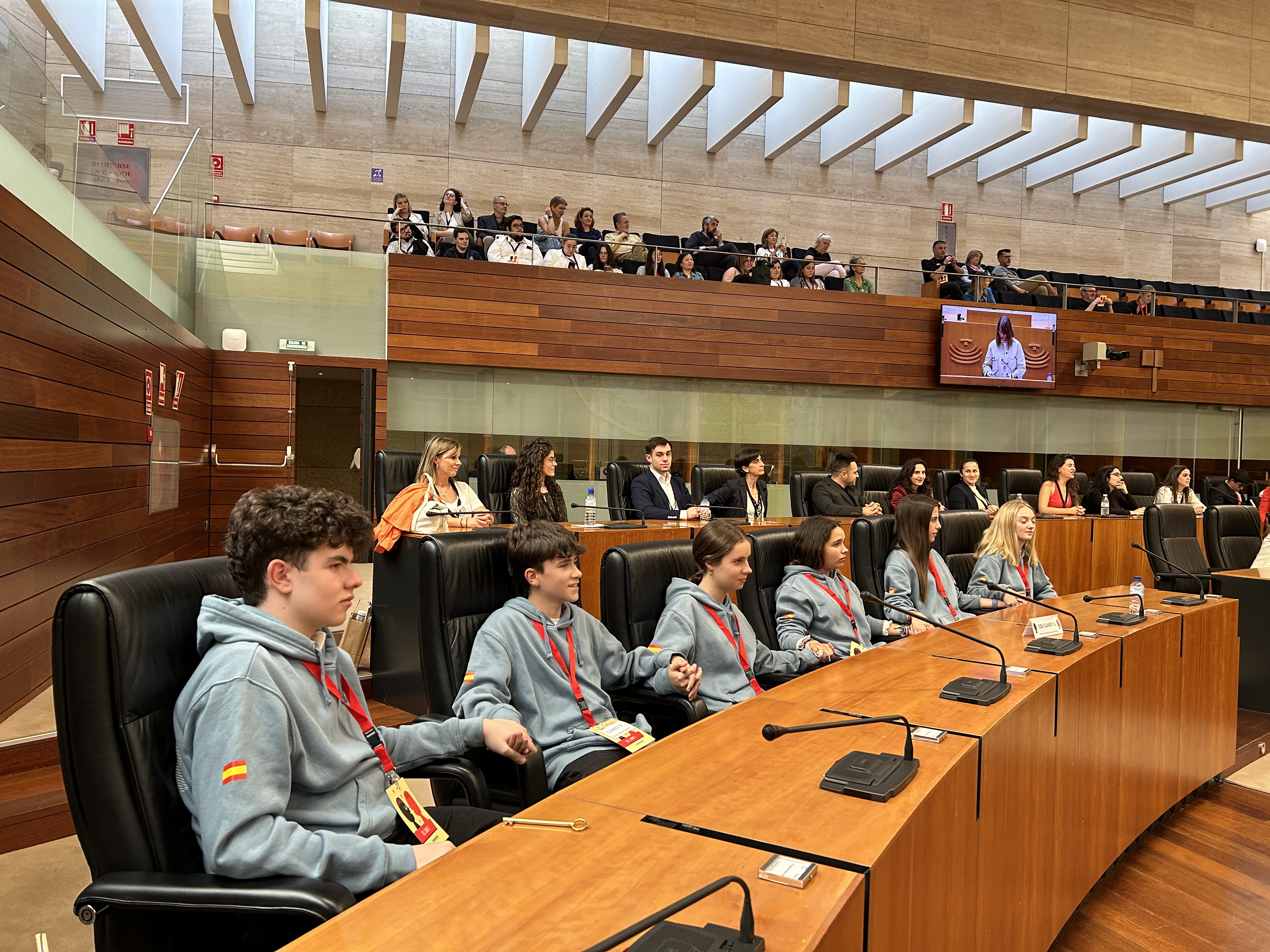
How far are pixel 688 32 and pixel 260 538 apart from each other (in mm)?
7663

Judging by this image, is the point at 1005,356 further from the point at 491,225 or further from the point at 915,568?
the point at 915,568

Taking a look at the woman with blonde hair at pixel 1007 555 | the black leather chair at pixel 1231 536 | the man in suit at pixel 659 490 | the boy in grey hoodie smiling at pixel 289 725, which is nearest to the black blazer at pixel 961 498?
the black leather chair at pixel 1231 536

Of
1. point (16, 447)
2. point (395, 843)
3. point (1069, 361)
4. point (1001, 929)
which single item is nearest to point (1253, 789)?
point (1001, 929)

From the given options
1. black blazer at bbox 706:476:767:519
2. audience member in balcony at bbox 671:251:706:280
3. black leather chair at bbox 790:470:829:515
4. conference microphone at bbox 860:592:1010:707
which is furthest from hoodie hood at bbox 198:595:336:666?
audience member in balcony at bbox 671:251:706:280

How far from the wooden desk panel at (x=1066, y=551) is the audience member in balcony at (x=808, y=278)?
397 cm

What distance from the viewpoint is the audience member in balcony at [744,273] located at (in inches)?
376

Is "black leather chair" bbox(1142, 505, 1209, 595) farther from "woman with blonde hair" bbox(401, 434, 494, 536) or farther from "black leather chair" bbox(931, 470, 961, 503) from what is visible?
"woman with blonde hair" bbox(401, 434, 494, 536)

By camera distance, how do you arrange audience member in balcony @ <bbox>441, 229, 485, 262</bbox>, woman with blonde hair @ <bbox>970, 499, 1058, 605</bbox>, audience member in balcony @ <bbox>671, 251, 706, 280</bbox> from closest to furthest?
1. woman with blonde hair @ <bbox>970, 499, 1058, 605</bbox>
2. audience member in balcony @ <bbox>441, 229, 485, 262</bbox>
3. audience member in balcony @ <bbox>671, 251, 706, 280</bbox>

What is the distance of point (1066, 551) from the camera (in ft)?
22.3

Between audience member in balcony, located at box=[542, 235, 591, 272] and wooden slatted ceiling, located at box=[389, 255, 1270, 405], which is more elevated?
audience member in balcony, located at box=[542, 235, 591, 272]

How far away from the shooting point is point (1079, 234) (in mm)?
13398

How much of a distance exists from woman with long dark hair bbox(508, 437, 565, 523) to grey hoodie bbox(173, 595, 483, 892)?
3.61 metres

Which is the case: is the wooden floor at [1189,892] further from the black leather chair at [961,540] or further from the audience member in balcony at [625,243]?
the audience member in balcony at [625,243]

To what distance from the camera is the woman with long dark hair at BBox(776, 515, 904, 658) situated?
335 cm
